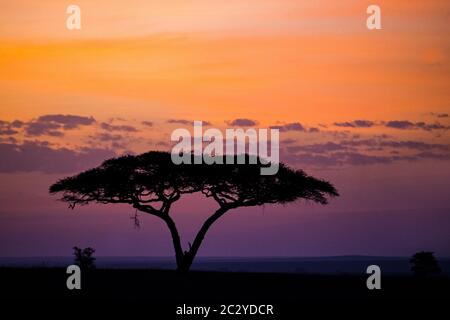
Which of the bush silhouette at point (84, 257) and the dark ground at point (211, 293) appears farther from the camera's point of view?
the bush silhouette at point (84, 257)

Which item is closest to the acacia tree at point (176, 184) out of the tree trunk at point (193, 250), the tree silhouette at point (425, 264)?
the tree trunk at point (193, 250)

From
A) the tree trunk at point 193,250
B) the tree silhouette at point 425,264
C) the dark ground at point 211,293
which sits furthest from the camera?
the tree silhouette at point 425,264

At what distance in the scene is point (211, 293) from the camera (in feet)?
165

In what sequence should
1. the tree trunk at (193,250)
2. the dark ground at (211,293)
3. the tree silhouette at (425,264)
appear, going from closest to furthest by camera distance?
the dark ground at (211,293), the tree trunk at (193,250), the tree silhouette at (425,264)

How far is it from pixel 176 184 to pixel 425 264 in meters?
43.4

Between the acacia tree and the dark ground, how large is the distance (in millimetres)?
4118

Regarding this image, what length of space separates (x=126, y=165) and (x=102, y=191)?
2297 mm

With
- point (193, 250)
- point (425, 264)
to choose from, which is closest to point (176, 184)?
point (193, 250)

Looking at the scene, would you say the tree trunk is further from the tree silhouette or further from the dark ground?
the tree silhouette

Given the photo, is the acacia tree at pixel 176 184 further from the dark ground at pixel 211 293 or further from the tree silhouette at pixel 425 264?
the tree silhouette at pixel 425 264

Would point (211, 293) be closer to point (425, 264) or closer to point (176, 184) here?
point (176, 184)

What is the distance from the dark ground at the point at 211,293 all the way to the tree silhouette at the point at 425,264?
3476 centimetres

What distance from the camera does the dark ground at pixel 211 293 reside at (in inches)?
1737
